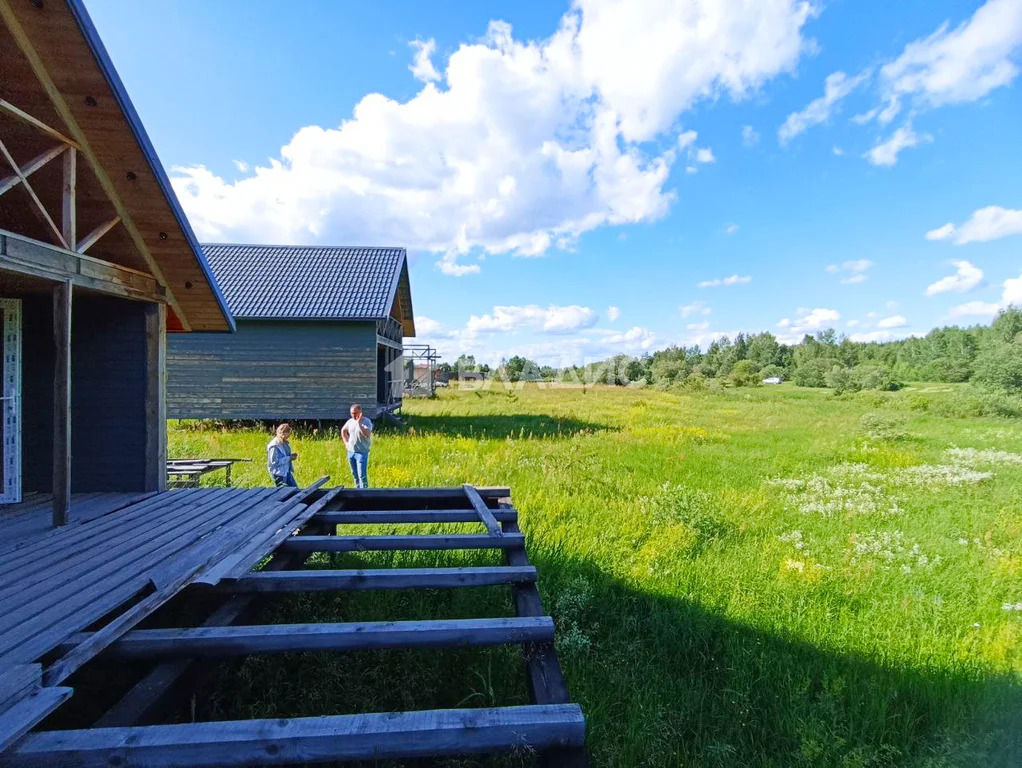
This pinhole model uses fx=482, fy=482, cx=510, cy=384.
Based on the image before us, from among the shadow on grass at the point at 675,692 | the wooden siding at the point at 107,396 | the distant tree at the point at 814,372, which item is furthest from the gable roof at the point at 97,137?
the distant tree at the point at 814,372

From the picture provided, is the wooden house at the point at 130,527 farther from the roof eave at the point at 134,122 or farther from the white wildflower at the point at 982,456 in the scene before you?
the white wildflower at the point at 982,456

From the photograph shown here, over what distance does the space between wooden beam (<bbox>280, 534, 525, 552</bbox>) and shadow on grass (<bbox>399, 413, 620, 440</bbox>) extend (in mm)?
9174

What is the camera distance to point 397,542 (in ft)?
12.5

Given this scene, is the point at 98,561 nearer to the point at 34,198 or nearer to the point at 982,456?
the point at 34,198

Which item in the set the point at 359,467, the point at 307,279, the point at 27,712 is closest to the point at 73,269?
A: the point at 27,712

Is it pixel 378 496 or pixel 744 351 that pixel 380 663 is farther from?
pixel 744 351

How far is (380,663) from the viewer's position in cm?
367

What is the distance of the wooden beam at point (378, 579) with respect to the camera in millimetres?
3102

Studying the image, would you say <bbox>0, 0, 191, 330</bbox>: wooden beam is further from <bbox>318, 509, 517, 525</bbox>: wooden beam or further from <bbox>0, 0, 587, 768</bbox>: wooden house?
<bbox>318, 509, 517, 525</bbox>: wooden beam

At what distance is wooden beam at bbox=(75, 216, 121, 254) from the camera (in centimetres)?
453

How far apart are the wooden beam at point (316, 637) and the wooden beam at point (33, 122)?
423cm

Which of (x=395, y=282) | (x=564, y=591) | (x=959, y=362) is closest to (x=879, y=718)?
(x=564, y=591)

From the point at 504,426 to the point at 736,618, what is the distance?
12.5 meters

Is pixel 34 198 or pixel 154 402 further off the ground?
pixel 34 198
